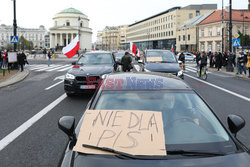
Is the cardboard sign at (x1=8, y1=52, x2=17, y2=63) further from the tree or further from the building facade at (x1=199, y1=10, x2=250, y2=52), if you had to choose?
the building facade at (x1=199, y1=10, x2=250, y2=52)

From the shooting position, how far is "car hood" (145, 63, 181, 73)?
40.2ft

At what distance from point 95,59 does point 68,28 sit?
119 m

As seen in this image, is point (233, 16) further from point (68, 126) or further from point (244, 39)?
point (68, 126)

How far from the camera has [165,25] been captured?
107 m

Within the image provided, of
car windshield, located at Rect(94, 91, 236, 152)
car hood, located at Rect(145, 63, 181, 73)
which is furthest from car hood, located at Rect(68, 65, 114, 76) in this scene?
car windshield, located at Rect(94, 91, 236, 152)

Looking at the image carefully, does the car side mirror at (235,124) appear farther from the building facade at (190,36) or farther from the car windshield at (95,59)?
the building facade at (190,36)

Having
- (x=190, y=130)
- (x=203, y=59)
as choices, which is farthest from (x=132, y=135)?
(x=203, y=59)

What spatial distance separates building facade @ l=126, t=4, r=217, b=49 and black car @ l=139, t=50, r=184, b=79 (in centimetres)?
8275

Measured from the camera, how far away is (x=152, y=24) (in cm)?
12212

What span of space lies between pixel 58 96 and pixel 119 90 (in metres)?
8.04

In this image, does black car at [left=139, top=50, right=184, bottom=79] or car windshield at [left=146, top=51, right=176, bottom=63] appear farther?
car windshield at [left=146, top=51, right=176, bottom=63]

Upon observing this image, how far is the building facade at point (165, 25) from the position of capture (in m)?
98.6

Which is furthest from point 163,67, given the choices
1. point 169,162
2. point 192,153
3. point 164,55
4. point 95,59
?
point 169,162

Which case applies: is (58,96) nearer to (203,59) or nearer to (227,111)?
(227,111)
